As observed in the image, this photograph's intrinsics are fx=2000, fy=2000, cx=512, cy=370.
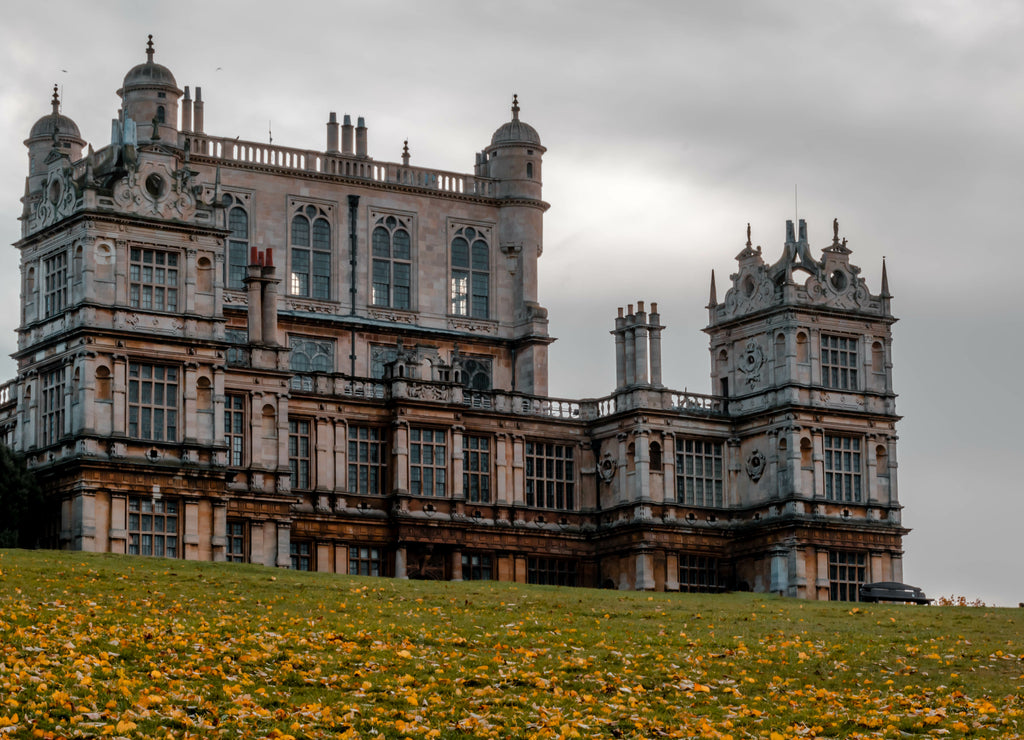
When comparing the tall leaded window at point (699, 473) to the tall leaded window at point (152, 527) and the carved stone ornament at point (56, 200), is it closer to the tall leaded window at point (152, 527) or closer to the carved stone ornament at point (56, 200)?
the tall leaded window at point (152, 527)

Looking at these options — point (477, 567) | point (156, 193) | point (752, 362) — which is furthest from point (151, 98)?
point (752, 362)

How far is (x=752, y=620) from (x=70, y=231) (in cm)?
3225

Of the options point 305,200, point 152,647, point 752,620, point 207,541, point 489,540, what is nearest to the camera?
point 152,647

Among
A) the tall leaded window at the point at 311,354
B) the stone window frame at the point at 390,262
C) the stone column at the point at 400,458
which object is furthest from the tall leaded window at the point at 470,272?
the stone column at the point at 400,458

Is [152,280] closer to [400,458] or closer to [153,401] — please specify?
[153,401]

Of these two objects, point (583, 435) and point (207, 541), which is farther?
point (583, 435)

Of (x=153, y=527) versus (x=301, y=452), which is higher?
(x=301, y=452)

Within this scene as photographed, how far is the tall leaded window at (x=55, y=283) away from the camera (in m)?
71.0

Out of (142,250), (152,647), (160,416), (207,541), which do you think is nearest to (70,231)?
(142,250)

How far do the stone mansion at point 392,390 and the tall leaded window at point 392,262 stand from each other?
0.13 meters

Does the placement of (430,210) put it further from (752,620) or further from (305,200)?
(752,620)

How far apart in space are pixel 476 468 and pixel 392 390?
16.6 ft

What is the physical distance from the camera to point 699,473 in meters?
83.6

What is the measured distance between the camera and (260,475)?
7375cm
